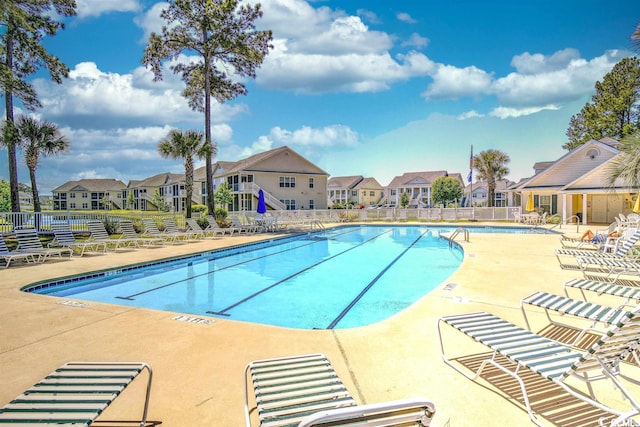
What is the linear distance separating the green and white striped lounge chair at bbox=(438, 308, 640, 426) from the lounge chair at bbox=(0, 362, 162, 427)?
290 cm

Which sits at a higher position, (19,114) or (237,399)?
(19,114)

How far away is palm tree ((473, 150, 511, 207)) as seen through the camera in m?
42.4

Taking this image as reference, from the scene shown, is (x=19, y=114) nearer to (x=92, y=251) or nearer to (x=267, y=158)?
(x=92, y=251)

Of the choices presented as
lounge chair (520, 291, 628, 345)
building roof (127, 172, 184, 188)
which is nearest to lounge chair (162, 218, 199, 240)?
lounge chair (520, 291, 628, 345)

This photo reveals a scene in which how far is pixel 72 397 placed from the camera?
7.92ft

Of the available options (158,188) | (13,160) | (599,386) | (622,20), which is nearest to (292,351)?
(599,386)

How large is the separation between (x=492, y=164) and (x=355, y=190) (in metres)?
30.7

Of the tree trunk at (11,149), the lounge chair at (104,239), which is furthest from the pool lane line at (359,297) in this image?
the tree trunk at (11,149)

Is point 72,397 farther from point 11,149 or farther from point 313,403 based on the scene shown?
point 11,149

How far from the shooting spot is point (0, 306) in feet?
19.9

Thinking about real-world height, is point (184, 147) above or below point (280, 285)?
above

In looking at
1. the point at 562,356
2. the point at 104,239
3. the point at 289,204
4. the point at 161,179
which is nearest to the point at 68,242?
the point at 104,239

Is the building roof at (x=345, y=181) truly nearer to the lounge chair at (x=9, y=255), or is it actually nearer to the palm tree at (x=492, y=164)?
the palm tree at (x=492, y=164)

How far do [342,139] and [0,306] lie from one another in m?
45.5
